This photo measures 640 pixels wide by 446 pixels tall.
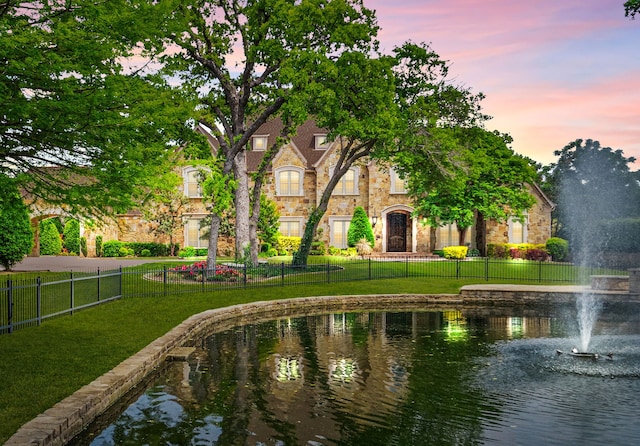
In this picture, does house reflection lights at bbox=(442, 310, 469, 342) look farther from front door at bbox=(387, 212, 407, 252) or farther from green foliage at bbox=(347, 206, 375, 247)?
front door at bbox=(387, 212, 407, 252)

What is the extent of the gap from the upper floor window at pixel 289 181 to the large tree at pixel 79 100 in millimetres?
31268

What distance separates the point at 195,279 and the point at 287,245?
57.6 ft

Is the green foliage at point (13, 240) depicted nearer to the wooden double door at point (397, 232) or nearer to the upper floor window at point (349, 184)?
the upper floor window at point (349, 184)

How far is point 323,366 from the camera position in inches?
509

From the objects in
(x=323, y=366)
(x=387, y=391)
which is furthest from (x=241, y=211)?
(x=387, y=391)

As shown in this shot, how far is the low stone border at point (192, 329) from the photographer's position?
26.4ft

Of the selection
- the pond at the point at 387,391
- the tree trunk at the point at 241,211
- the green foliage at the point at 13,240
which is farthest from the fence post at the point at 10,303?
the tree trunk at the point at 241,211

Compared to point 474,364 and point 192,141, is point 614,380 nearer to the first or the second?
point 474,364

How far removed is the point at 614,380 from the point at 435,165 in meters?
19.9

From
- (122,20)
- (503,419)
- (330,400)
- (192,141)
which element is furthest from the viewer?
(192,141)

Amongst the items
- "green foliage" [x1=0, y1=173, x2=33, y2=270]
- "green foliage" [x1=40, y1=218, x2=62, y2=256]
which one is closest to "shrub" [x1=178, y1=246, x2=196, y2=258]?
"green foliage" [x1=40, y1=218, x2=62, y2=256]

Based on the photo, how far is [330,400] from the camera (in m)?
10.3

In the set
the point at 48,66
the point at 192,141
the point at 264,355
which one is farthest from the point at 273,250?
the point at 48,66

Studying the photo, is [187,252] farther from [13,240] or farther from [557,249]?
[557,249]
